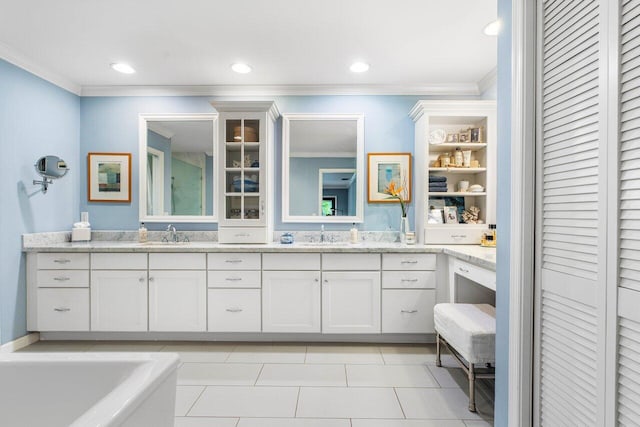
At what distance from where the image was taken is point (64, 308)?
2.98 meters

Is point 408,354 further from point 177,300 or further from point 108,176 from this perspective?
point 108,176

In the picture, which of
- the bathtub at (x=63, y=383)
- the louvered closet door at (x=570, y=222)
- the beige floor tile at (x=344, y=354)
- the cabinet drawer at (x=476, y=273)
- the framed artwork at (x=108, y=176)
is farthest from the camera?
the framed artwork at (x=108, y=176)

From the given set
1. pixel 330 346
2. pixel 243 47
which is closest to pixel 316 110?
pixel 243 47

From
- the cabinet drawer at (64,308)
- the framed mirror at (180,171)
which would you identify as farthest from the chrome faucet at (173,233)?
the cabinet drawer at (64,308)

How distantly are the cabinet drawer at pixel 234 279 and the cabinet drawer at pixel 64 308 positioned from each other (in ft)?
3.64

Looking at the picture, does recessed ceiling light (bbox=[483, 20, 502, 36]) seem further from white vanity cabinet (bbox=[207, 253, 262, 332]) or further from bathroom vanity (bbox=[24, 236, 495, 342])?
white vanity cabinet (bbox=[207, 253, 262, 332])

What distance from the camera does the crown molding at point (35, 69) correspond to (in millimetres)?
2746

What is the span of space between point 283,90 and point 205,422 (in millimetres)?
2917

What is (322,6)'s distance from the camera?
2.18 m

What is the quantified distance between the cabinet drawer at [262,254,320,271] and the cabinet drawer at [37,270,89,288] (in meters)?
1.57

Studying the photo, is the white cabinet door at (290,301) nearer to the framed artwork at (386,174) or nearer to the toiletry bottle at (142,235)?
the framed artwork at (386,174)

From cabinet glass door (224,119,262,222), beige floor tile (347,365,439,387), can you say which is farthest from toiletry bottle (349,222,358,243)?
beige floor tile (347,365,439,387)

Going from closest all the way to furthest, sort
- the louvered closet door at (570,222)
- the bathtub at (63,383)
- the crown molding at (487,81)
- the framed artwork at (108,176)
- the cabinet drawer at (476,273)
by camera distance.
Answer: the louvered closet door at (570,222), the bathtub at (63,383), the cabinet drawer at (476,273), the crown molding at (487,81), the framed artwork at (108,176)

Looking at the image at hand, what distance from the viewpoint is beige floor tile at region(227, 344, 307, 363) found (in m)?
2.71
